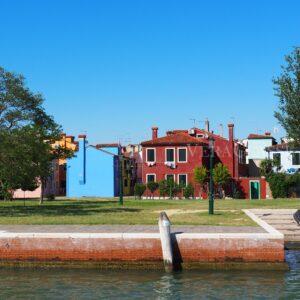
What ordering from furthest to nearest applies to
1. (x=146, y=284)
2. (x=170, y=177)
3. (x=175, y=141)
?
(x=175, y=141)
(x=170, y=177)
(x=146, y=284)

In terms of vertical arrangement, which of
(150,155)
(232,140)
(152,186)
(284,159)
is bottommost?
(152,186)

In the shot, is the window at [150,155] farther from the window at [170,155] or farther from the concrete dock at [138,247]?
the concrete dock at [138,247]

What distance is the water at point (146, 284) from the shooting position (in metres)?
13.5

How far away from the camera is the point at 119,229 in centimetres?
1895

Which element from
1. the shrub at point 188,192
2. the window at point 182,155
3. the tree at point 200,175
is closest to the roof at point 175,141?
the window at point 182,155

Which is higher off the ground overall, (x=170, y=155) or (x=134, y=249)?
(x=170, y=155)

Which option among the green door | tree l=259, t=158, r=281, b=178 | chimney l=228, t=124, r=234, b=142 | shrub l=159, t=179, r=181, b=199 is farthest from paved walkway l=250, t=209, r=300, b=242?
chimney l=228, t=124, r=234, b=142

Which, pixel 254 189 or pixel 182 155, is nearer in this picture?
pixel 254 189

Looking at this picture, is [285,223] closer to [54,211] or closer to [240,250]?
[240,250]

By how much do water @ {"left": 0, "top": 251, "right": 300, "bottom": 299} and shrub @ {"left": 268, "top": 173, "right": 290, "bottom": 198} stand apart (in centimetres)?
3849

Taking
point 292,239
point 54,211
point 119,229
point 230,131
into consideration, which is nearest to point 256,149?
point 230,131

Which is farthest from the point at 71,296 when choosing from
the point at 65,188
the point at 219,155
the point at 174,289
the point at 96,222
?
the point at 65,188

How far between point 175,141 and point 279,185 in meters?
12.6

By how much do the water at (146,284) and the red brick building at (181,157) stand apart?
44589 mm
